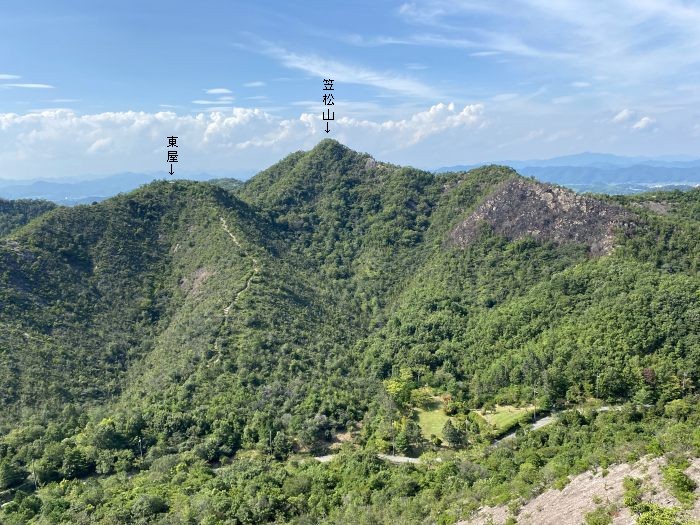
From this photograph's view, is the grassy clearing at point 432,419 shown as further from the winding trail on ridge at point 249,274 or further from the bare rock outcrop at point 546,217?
the bare rock outcrop at point 546,217

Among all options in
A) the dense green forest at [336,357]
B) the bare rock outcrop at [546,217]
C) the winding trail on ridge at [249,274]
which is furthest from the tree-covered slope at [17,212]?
the bare rock outcrop at [546,217]

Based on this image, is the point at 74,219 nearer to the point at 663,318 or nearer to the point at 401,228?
the point at 401,228

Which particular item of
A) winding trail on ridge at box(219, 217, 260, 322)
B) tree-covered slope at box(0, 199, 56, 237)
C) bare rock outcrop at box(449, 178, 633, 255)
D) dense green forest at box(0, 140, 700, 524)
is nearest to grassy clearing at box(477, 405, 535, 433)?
dense green forest at box(0, 140, 700, 524)

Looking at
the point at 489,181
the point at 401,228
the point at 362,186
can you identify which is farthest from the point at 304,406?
the point at 362,186

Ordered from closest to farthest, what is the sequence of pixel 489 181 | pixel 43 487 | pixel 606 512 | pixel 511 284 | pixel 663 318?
pixel 606 512, pixel 43 487, pixel 663 318, pixel 511 284, pixel 489 181

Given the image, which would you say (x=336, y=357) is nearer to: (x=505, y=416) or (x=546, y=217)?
(x=505, y=416)

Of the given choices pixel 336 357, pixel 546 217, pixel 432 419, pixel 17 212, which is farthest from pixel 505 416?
pixel 17 212

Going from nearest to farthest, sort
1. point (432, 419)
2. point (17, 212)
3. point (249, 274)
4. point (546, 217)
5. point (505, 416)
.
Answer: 1. point (505, 416)
2. point (432, 419)
3. point (249, 274)
4. point (546, 217)
5. point (17, 212)

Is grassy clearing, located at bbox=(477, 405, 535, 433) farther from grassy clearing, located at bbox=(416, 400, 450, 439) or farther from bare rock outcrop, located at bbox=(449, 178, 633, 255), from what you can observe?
bare rock outcrop, located at bbox=(449, 178, 633, 255)
